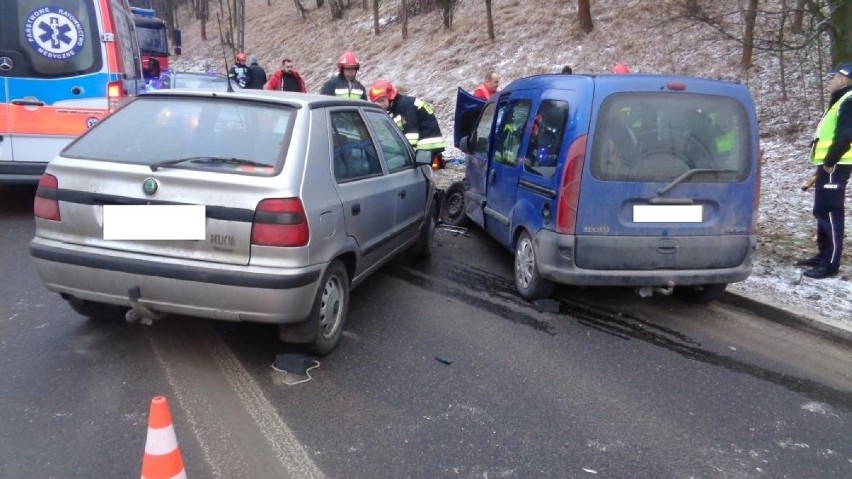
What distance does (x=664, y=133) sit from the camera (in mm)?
4539

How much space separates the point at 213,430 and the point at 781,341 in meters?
3.84

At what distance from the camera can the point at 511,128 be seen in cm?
582

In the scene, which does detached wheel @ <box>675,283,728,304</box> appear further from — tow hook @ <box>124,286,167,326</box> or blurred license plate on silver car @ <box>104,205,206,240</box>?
tow hook @ <box>124,286,167,326</box>

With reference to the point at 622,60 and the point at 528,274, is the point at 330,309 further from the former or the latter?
the point at 622,60

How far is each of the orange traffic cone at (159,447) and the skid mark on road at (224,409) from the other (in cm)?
59

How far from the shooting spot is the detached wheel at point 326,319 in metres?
3.74

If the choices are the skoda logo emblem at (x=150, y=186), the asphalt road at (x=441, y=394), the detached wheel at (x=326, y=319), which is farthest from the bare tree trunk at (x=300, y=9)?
the skoda logo emblem at (x=150, y=186)

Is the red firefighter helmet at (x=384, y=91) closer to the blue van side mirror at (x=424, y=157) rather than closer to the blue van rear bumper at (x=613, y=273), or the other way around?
the blue van side mirror at (x=424, y=157)

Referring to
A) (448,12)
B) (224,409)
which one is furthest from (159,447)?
(448,12)

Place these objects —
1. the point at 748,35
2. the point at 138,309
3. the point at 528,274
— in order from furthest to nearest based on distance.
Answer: the point at 748,35, the point at 528,274, the point at 138,309

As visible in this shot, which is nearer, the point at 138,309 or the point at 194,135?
the point at 138,309

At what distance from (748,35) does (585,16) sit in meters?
5.79

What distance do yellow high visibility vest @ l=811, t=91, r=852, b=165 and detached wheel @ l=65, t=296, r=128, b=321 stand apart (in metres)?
5.69

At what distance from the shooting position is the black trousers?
18.2 ft
